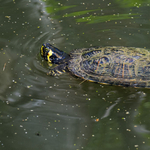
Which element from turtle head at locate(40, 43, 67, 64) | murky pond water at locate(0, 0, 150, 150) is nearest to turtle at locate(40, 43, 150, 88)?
murky pond water at locate(0, 0, 150, 150)

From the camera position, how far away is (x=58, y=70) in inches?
193

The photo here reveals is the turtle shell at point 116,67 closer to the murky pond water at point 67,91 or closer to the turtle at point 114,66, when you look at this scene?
the turtle at point 114,66

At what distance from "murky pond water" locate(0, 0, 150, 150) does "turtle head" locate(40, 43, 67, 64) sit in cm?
21

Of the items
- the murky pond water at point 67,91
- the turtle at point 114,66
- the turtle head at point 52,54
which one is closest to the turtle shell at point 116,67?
the turtle at point 114,66

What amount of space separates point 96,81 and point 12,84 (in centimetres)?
186

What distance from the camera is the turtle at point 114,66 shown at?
4250 millimetres

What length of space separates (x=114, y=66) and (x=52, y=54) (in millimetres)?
1579

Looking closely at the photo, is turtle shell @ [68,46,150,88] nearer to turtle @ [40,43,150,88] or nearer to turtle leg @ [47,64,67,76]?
turtle @ [40,43,150,88]

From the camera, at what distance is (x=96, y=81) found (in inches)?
175

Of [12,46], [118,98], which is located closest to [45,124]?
[118,98]

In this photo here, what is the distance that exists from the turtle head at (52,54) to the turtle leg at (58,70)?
213mm

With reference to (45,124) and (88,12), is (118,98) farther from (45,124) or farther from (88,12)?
(88,12)

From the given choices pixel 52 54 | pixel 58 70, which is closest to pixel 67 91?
pixel 58 70

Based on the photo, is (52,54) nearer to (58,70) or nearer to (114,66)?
(58,70)
